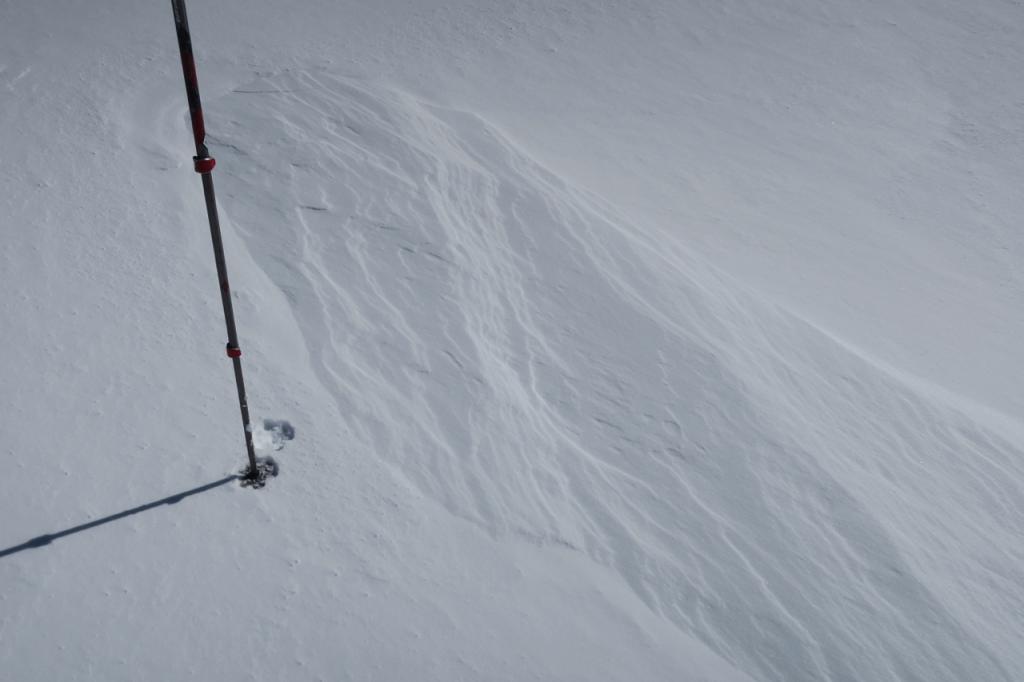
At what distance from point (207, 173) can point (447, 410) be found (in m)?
1.95

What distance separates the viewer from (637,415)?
444cm

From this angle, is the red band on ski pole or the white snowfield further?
the white snowfield

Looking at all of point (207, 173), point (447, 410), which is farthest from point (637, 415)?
point (207, 173)

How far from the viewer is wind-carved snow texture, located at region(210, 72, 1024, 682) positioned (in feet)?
11.9

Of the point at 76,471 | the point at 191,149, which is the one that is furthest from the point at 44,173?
the point at 76,471

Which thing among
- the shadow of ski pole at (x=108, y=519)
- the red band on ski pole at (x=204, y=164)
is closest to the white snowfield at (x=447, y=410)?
the shadow of ski pole at (x=108, y=519)

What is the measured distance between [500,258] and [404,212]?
2.80 ft

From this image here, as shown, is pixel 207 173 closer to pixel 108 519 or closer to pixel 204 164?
pixel 204 164

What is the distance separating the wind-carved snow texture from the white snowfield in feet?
0.07

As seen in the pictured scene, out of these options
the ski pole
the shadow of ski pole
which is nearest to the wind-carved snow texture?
the ski pole

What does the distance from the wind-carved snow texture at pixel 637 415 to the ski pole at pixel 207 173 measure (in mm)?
549

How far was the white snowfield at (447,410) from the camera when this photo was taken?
3.08 metres

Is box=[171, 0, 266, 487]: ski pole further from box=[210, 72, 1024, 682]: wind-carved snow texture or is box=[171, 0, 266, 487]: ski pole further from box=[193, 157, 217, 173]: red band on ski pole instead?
box=[210, 72, 1024, 682]: wind-carved snow texture

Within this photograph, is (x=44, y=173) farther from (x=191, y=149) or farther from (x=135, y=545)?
(x=135, y=545)
